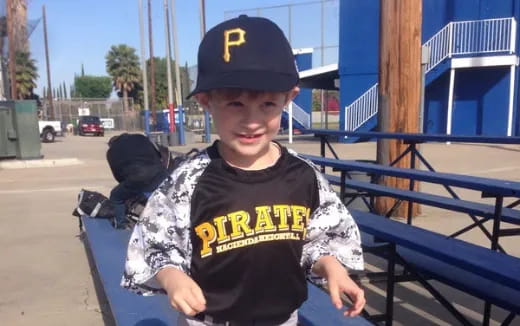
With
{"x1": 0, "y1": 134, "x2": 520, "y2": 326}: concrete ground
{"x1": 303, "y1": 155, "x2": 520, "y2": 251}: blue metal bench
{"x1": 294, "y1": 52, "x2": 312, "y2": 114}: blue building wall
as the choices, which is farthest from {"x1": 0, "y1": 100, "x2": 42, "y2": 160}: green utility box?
{"x1": 294, "y1": 52, "x2": 312, "y2": 114}: blue building wall

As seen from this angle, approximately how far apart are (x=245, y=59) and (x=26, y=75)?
49514mm

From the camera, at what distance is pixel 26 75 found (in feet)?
147

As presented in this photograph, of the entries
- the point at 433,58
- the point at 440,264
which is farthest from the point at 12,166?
the point at 433,58

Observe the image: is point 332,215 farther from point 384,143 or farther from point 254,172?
point 384,143

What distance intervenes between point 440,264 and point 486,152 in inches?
466

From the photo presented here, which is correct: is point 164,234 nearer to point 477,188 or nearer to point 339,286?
point 339,286

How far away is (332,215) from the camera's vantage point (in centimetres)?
148

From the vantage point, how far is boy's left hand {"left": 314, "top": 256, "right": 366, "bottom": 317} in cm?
130

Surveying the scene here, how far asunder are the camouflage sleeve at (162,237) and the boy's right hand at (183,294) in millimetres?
78

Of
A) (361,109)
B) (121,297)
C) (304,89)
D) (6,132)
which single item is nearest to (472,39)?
(361,109)

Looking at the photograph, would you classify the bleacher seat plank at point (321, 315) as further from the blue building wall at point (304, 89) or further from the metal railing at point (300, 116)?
the blue building wall at point (304, 89)

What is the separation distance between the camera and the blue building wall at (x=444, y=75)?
17047 mm

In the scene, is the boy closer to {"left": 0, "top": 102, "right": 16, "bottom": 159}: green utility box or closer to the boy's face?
the boy's face

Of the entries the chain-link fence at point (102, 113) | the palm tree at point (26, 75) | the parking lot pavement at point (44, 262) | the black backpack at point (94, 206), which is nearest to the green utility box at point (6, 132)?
the parking lot pavement at point (44, 262)
